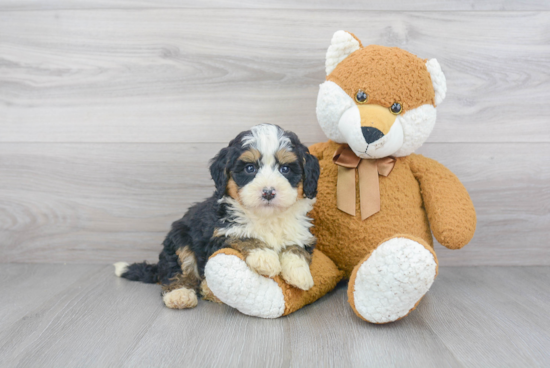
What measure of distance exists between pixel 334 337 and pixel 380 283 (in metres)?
0.20

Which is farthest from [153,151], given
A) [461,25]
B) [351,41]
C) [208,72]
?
[461,25]

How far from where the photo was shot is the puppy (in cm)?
131

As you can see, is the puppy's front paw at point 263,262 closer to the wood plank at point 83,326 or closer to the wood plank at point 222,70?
the wood plank at point 83,326

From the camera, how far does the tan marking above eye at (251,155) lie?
4.31ft

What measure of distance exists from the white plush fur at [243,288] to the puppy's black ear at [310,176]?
0.99 feet

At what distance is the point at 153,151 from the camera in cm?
194

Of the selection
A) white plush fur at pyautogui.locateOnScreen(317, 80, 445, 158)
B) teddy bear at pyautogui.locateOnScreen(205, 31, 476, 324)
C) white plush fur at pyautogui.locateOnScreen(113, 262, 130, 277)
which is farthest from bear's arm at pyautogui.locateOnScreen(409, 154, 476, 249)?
white plush fur at pyautogui.locateOnScreen(113, 262, 130, 277)

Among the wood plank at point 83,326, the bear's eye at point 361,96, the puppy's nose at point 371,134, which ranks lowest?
the wood plank at point 83,326

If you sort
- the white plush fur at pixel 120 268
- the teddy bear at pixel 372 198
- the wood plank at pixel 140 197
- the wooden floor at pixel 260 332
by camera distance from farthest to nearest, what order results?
the wood plank at pixel 140 197 → the white plush fur at pixel 120 268 → the teddy bear at pixel 372 198 → the wooden floor at pixel 260 332

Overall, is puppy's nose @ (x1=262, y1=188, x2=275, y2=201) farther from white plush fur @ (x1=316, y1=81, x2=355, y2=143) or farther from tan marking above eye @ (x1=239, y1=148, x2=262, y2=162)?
white plush fur @ (x1=316, y1=81, x2=355, y2=143)

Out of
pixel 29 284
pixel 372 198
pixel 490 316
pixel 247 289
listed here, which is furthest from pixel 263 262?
pixel 29 284

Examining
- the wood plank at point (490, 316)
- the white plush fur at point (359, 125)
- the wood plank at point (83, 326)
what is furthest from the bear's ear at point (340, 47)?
the wood plank at point (83, 326)

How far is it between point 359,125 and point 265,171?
0.34 metres

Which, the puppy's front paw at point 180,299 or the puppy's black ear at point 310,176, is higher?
the puppy's black ear at point 310,176
